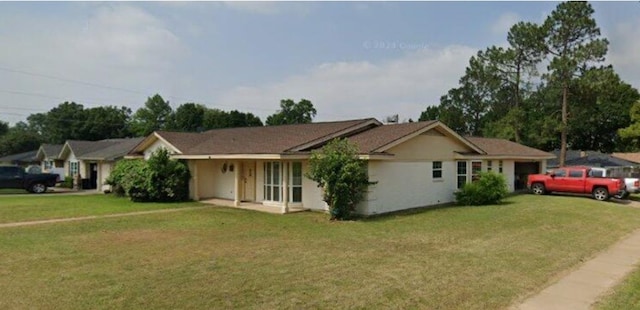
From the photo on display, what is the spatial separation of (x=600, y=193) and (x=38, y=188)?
103ft

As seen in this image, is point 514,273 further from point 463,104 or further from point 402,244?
point 463,104

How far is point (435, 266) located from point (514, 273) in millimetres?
1379

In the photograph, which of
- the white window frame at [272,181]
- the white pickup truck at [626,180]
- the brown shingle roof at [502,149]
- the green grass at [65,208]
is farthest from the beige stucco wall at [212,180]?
the white pickup truck at [626,180]

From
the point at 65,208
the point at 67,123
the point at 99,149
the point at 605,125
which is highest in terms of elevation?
the point at 67,123

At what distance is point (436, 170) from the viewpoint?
19.2 metres

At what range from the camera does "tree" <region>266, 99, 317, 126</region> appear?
233 feet

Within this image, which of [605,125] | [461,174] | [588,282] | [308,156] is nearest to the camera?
[588,282]

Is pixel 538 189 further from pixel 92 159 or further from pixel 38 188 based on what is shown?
pixel 38 188

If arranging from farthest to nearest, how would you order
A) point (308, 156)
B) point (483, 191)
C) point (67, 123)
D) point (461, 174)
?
point (67, 123)
point (461, 174)
point (483, 191)
point (308, 156)

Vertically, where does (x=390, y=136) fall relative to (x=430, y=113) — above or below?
below

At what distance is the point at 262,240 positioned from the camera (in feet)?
35.5

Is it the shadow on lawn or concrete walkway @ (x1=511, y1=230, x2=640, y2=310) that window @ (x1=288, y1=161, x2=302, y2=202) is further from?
concrete walkway @ (x1=511, y1=230, x2=640, y2=310)

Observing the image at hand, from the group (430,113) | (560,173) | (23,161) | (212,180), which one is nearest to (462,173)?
(560,173)

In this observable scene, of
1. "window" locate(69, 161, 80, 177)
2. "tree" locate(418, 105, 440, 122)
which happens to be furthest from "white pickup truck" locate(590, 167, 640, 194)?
"tree" locate(418, 105, 440, 122)
